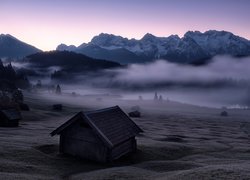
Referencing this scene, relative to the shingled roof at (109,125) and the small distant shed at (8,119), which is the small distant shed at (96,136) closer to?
the shingled roof at (109,125)

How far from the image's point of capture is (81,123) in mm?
39344

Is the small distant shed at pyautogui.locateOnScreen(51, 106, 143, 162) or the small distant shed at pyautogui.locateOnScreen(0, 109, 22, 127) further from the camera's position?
the small distant shed at pyautogui.locateOnScreen(0, 109, 22, 127)

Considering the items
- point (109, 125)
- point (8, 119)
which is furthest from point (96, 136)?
point (8, 119)

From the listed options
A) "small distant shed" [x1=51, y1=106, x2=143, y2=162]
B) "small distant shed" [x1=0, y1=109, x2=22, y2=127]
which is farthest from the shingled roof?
"small distant shed" [x1=0, y1=109, x2=22, y2=127]

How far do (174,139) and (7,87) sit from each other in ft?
342

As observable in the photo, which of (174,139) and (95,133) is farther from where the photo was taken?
(174,139)

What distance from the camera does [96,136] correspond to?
37875mm

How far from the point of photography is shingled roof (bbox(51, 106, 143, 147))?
37.4m

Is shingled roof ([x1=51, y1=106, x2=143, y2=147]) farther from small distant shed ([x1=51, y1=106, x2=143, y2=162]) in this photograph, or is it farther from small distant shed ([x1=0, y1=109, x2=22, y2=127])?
small distant shed ([x1=0, y1=109, x2=22, y2=127])

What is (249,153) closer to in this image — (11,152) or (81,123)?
(81,123)

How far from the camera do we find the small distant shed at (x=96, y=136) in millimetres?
37375

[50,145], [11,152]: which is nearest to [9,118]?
[50,145]

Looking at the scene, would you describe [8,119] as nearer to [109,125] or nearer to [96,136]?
[109,125]

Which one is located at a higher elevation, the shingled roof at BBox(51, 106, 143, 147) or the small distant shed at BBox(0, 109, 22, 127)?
the shingled roof at BBox(51, 106, 143, 147)
